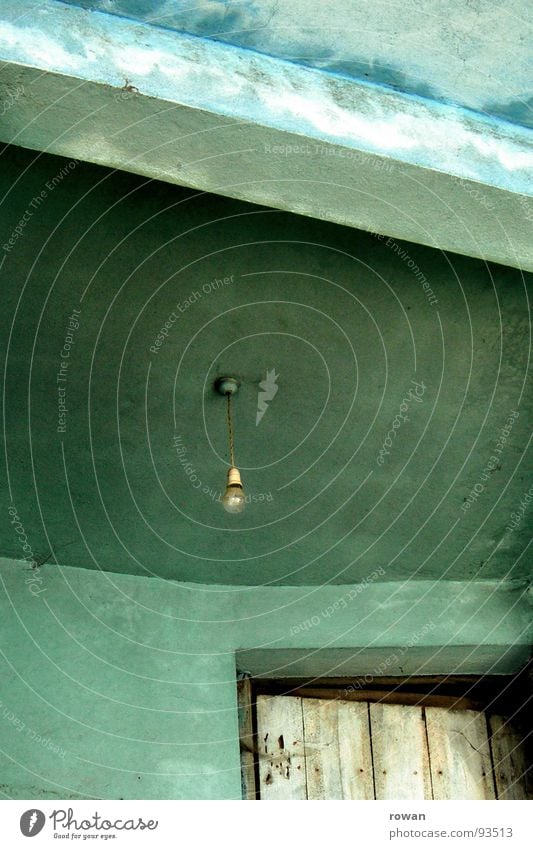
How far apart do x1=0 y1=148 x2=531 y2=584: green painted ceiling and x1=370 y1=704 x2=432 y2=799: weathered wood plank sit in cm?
50

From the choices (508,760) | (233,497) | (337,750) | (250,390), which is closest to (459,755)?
(508,760)

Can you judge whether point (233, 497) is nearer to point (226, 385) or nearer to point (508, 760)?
point (226, 385)

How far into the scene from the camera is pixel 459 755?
3.88 meters

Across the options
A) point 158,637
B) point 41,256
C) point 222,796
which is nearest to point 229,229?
point 41,256

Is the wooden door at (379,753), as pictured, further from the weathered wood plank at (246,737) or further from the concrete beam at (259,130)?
the concrete beam at (259,130)

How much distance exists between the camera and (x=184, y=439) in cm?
363

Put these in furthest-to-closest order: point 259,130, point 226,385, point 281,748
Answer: point 281,748
point 226,385
point 259,130

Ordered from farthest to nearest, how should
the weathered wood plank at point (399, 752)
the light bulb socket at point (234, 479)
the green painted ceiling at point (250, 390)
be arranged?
the weathered wood plank at point (399, 752) → the light bulb socket at point (234, 479) → the green painted ceiling at point (250, 390)

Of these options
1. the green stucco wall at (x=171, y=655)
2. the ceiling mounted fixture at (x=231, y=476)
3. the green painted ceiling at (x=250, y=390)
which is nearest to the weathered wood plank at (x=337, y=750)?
the green stucco wall at (x=171, y=655)

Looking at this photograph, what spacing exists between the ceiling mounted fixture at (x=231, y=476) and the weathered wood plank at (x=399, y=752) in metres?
1.02

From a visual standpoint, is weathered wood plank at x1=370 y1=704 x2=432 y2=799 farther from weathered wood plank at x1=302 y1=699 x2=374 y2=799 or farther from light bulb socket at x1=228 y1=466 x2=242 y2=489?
light bulb socket at x1=228 y1=466 x2=242 y2=489

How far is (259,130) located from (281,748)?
7.08ft

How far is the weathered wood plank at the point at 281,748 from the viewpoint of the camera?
3.66 m
